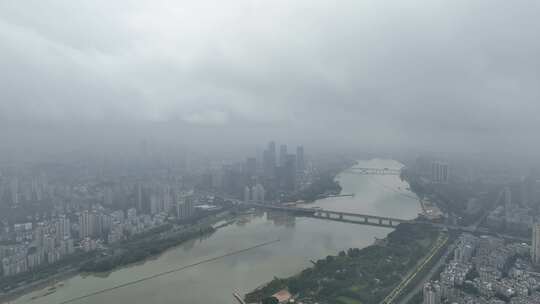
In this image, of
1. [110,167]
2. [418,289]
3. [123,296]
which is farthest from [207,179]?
[418,289]

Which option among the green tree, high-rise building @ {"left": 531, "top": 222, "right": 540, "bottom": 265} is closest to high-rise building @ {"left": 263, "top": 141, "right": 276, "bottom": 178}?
high-rise building @ {"left": 531, "top": 222, "right": 540, "bottom": 265}

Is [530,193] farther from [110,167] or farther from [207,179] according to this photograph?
[110,167]

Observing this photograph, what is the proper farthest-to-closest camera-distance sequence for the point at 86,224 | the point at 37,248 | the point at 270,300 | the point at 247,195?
1. the point at 247,195
2. the point at 86,224
3. the point at 37,248
4. the point at 270,300

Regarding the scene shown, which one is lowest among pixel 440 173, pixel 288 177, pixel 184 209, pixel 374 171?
pixel 184 209

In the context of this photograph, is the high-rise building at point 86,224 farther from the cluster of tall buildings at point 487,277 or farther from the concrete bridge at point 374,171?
the concrete bridge at point 374,171

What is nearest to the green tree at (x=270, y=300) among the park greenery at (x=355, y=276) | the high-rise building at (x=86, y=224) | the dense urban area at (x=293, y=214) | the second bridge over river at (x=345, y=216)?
the dense urban area at (x=293, y=214)

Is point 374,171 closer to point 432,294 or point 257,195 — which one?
point 257,195

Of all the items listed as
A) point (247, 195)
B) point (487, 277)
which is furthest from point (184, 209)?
point (487, 277)

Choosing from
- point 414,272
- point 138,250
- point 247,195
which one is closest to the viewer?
point 414,272
